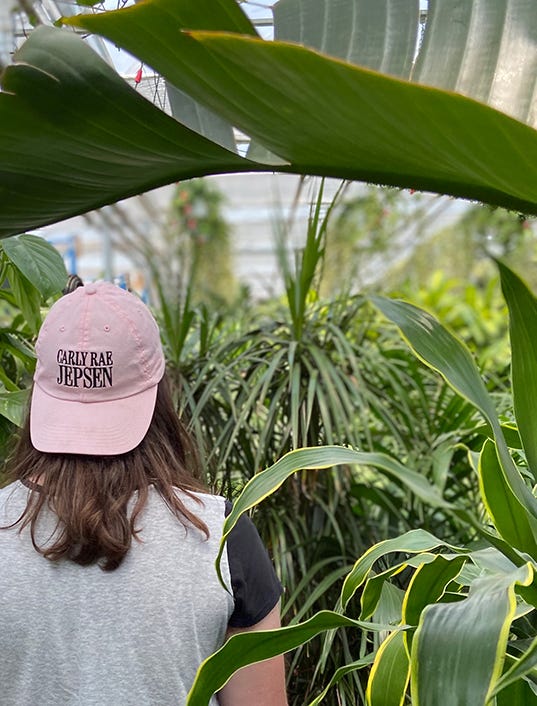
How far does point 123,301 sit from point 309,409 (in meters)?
0.88

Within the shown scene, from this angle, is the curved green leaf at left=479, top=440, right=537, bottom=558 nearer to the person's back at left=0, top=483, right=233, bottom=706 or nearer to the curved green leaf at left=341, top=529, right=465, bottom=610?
the curved green leaf at left=341, top=529, right=465, bottom=610

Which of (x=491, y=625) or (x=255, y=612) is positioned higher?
(x=491, y=625)

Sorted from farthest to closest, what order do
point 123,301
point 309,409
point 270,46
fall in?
1. point 309,409
2. point 123,301
3. point 270,46

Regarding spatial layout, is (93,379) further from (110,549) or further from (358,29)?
(358,29)

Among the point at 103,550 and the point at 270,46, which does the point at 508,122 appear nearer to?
the point at 270,46

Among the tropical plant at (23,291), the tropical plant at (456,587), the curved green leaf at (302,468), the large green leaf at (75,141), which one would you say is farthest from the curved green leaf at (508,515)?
the tropical plant at (23,291)

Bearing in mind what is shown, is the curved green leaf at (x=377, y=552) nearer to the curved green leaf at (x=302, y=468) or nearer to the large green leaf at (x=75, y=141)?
the curved green leaf at (x=302, y=468)

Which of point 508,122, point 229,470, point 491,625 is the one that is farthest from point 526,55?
point 229,470

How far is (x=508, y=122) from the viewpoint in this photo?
1.57 ft

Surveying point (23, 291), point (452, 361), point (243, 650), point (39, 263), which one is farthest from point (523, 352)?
point (23, 291)

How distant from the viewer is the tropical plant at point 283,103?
0.46 metres

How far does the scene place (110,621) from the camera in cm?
101

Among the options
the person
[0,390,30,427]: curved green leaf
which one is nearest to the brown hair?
the person

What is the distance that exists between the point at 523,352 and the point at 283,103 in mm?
510
